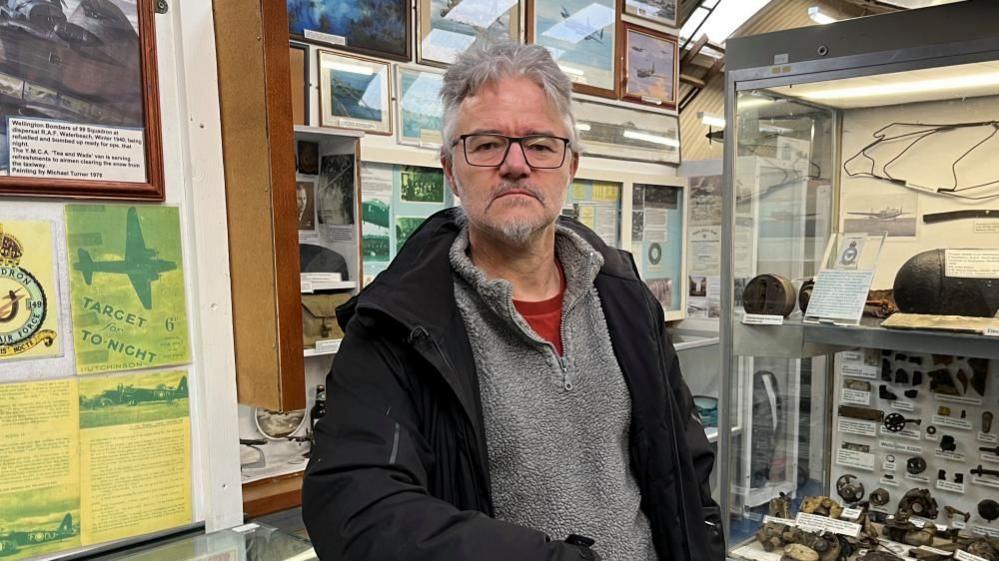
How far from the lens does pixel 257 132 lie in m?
1.33

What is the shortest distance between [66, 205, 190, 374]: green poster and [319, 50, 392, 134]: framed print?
4.74 feet

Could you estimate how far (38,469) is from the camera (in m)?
1.21

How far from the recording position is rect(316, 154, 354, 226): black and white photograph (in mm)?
2600

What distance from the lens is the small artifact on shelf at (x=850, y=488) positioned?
233cm

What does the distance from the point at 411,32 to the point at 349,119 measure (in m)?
0.47

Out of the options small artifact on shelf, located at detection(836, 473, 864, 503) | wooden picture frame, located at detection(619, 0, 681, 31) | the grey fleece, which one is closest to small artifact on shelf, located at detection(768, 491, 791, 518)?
small artifact on shelf, located at detection(836, 473, 864, 503)

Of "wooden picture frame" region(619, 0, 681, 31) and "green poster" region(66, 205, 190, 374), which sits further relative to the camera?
"wooden picture frame" region(619, 0, 681, 31)

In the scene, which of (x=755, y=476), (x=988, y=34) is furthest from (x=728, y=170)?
(x=755, y=476)

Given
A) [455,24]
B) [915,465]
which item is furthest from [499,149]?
[455,24]

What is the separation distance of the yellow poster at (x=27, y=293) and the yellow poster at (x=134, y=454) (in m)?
0.11

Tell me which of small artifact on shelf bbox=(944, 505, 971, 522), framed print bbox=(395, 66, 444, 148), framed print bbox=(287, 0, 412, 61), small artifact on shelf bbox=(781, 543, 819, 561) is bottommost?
small artifact on shelf bbox=(781, 543, 819, 561)

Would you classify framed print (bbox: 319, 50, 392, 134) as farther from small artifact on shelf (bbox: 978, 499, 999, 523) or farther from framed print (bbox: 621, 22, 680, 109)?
small artifact on shelf (bbox: 978, 499, 999, 523)

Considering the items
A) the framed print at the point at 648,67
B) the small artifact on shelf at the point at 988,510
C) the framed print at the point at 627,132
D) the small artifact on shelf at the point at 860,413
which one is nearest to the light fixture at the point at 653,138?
the framed print at the point at 627,132

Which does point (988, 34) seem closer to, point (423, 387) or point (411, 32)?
point (423, 387)
